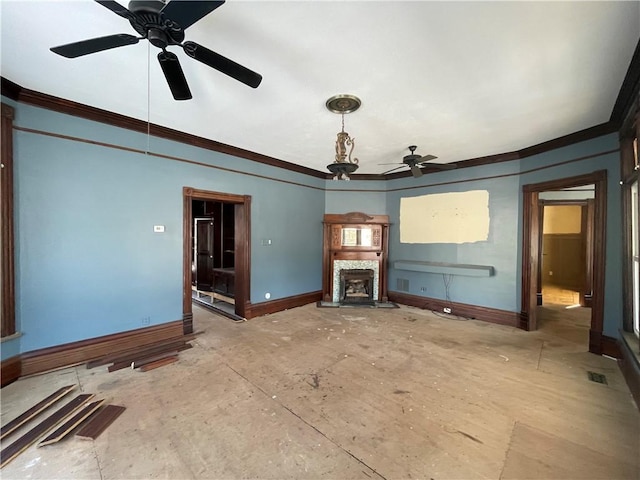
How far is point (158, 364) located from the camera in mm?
2920

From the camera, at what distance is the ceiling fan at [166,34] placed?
4.30 ft

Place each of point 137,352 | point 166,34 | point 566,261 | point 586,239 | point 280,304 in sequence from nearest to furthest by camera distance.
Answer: point 166,34, point 137,352, point 280,304, point 586,239, point 566,261

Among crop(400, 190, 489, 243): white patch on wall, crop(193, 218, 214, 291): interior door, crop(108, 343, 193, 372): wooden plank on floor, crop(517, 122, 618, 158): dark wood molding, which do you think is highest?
crop(517, 122, 618, 158): dark wood molding

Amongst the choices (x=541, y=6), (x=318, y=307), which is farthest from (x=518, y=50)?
(x=318, y=307)

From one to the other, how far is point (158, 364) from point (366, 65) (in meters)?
3.68

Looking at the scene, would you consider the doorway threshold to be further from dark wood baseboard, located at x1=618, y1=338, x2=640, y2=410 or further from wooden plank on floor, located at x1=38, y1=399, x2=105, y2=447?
dark wood baseboard, located at x1=618, y1=338, x2=640, y2=410

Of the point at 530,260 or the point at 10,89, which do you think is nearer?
the point at 10,89

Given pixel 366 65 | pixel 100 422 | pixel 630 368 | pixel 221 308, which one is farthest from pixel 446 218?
pixel 100 422

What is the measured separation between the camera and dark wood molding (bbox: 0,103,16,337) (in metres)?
2.53

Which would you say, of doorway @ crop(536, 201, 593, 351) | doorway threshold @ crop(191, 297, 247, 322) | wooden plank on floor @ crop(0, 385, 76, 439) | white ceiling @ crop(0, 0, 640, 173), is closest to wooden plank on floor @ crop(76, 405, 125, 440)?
wooden plank on floor @ crop(0, 385, 76, 439)

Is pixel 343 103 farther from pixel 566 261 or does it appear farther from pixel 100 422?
pixel 566 261

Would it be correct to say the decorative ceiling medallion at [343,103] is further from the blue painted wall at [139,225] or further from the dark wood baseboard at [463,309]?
the dark wood baseboard at [463,309]

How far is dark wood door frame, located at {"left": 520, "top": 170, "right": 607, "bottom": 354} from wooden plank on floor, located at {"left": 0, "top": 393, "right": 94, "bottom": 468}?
5661 mm

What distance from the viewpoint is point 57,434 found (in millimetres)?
1879
